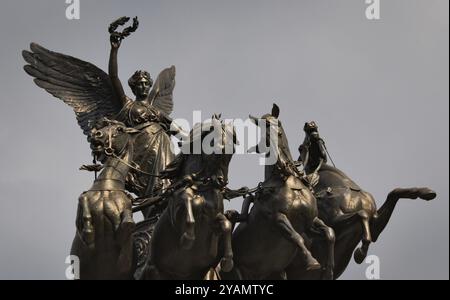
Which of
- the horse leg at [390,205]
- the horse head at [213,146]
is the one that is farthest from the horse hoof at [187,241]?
the horse leg at [390,205]

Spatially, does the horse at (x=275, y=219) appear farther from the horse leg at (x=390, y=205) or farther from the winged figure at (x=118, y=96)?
the winged figure at (x=118, y=96)

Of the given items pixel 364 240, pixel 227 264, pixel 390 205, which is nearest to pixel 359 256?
pixel 364 240

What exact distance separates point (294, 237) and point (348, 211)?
161 cm

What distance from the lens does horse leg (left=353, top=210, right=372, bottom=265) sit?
13680 millimetres

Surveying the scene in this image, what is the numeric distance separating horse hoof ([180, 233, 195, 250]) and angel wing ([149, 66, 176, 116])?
610 centimetres

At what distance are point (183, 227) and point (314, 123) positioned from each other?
130 inches

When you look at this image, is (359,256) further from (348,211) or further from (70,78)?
(70,78)

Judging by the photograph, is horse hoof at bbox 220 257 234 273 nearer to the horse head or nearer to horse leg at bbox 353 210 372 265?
the horse head

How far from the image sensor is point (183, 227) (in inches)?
490

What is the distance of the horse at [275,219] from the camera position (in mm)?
13039

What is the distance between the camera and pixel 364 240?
45.1 ft
